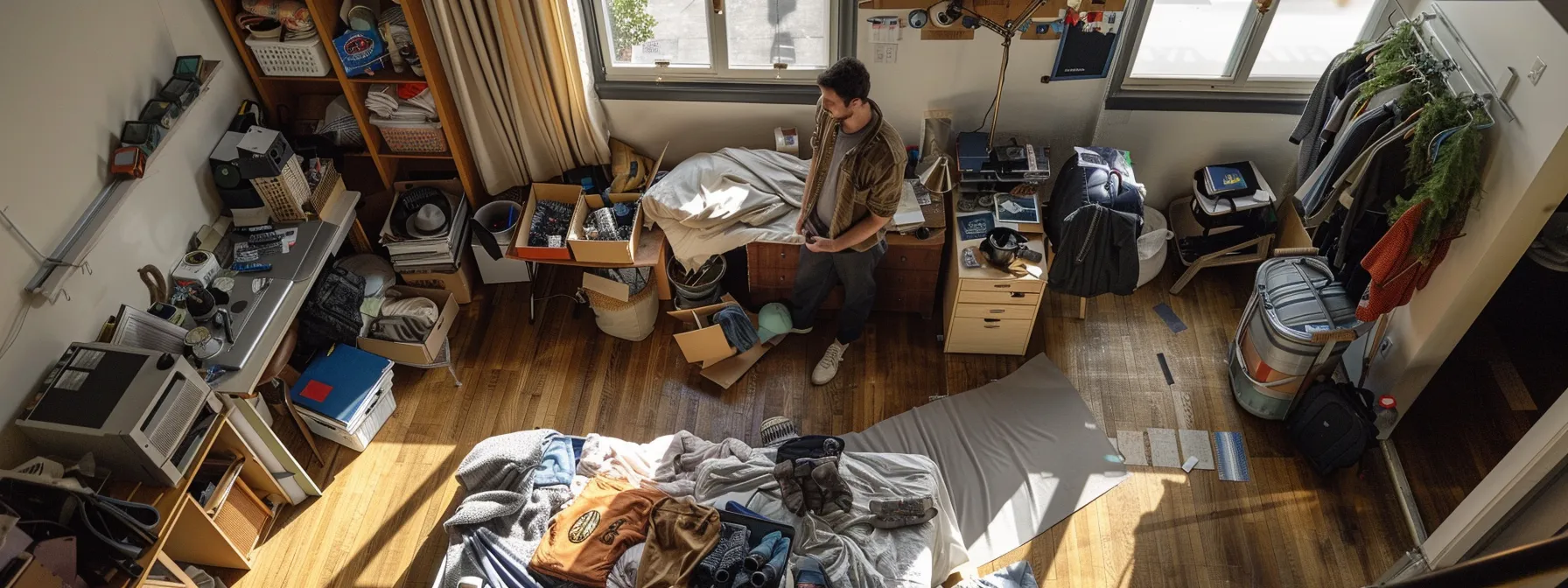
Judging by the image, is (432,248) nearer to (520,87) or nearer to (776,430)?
(520,87)

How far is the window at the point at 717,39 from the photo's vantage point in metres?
3.82

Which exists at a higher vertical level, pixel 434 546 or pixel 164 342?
pixel 164 342

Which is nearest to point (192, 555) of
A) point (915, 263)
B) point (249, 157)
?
point (249, 157)

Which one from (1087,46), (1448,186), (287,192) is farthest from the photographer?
(1087,46)

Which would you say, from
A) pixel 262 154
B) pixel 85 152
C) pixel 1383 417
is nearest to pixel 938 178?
pixel 1383 417

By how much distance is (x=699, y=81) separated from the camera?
403 centimetres

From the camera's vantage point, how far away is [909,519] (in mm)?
2969

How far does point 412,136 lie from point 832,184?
6.30 feet

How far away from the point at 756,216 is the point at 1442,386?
114 inches

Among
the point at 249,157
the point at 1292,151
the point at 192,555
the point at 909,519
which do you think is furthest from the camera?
the point at 1292,151

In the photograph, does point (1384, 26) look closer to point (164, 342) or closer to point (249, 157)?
point (249, 157)

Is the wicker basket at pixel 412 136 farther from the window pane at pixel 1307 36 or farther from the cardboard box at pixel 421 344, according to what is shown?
the window pane at pixel 1307 36

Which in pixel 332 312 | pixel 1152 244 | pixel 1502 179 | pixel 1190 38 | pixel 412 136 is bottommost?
pixel 1152 244

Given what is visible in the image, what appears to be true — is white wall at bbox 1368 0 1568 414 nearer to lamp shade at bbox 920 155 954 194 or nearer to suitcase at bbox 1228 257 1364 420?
suitcase at bbox 1228 257 1364 420
